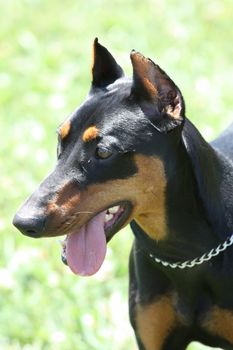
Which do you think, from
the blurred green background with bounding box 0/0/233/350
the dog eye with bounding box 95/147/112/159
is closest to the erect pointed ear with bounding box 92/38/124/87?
the dog eye with bounding box 95/147/112/159

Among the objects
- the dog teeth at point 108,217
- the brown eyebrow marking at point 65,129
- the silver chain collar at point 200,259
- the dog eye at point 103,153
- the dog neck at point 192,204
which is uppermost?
the brown eyebrow marking at point 65,129

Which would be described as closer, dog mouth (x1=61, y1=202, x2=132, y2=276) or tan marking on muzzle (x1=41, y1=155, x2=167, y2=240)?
tan marking on muzzle (x1=41, y1=155, x2=167, y2=240)

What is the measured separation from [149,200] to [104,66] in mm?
657

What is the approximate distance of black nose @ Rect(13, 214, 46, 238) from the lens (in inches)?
143

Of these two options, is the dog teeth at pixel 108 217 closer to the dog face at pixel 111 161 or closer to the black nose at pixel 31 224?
the dog face at pixel 111 161

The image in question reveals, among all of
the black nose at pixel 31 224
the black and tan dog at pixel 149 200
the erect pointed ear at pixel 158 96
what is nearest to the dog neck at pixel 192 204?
the black and tan dog at pixel 149 200

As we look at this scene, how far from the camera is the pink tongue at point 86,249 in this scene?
388cm

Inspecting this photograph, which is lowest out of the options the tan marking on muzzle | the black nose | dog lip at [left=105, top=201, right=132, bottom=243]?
dog lip at [left=105, top=201, right=132, bottom=243]

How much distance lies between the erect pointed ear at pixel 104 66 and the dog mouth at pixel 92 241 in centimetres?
60

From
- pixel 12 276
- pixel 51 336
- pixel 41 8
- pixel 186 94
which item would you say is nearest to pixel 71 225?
pixel 51 336

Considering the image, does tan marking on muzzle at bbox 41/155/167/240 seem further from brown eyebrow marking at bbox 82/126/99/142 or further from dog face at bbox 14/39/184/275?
brown eyebrow marking at bbox 82/126/99/142

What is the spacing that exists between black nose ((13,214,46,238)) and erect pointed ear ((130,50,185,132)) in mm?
602

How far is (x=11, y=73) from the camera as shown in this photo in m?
8.31

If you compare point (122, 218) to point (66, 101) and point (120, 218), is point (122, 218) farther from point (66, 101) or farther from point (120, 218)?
point (66, 101)
